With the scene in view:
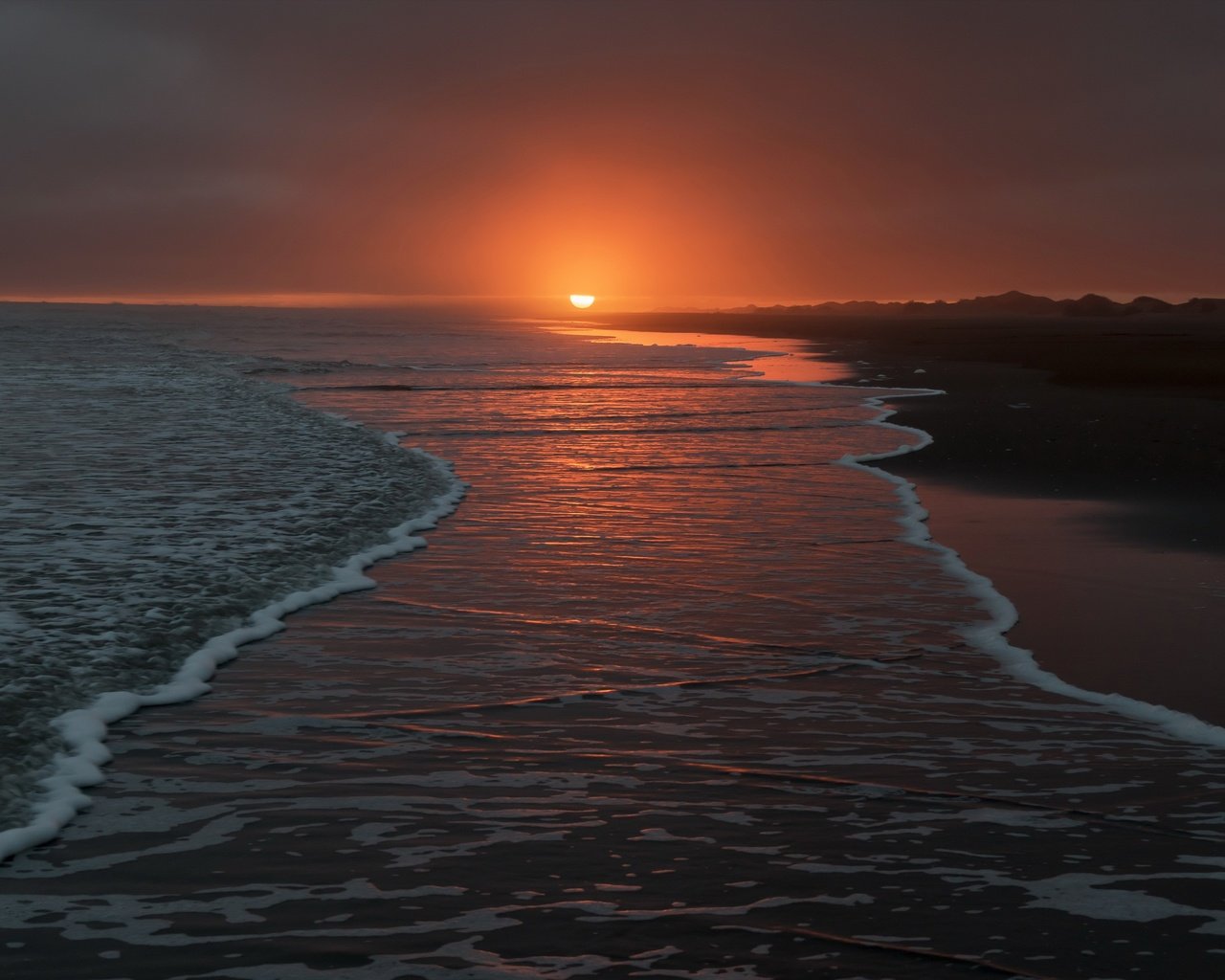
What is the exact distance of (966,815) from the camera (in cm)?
554

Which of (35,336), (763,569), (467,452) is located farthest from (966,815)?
(35,336)

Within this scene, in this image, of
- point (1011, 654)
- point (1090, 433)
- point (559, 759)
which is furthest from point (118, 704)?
point (1090, 433)

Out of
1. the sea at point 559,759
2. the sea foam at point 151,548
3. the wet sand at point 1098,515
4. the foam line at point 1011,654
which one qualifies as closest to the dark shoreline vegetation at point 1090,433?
the wet sand at point 1098,515

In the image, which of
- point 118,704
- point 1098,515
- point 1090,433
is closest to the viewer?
point 118,704

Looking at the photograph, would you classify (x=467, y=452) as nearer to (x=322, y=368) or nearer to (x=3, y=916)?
(x=3, y=916)

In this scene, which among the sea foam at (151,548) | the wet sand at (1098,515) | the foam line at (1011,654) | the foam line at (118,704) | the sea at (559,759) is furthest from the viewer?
the wet sand at (1098,515)

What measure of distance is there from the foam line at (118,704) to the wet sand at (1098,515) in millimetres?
5294

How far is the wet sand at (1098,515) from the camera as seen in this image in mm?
8266

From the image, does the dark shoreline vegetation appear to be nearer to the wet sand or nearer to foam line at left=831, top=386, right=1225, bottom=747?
the wet sand

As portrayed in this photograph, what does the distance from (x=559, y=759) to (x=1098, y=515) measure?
9.42 meters

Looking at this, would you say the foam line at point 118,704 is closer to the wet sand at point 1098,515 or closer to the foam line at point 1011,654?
the foam line at point 1011,654

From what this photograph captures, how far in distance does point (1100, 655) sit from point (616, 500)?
7.45 m

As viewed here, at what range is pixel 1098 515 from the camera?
13703 mm

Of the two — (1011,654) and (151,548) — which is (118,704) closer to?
(151,548)
